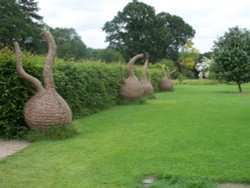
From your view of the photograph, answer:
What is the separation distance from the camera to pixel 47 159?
18.1 feet

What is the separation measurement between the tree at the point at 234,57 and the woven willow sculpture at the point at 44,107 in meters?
15.7

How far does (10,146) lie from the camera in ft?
21.7

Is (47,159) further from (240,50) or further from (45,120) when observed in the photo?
(240,50)

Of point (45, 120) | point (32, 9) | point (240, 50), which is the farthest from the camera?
point (32, 9)

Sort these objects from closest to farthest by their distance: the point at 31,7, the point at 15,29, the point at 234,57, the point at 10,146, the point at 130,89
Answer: the point at 10,146 < the point at 130,89 < the point at 234,57 < the point at 15,29 < the point at 31,7

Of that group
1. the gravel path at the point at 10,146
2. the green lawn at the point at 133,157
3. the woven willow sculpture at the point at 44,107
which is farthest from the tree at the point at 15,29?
the green lawn at the point at 133,157

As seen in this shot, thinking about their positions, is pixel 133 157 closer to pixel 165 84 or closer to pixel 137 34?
pixel 165 84

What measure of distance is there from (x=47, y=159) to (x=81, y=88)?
5389mm

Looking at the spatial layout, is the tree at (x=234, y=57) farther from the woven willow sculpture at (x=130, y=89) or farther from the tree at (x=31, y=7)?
the tree at (x=31, y=7)

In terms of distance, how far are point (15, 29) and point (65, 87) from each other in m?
30.1

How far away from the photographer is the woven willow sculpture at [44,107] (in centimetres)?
710

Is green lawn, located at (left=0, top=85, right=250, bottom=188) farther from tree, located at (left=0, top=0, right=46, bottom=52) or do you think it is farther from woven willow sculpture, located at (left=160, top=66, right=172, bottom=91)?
tree, located at (left=0, top=0, right=46, bottom=52)

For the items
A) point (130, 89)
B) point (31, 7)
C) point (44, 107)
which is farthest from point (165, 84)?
point (31, 7)

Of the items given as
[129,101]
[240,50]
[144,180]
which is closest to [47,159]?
[144,180]
